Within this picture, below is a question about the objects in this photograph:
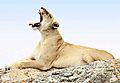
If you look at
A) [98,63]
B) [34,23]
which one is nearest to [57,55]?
[34,23]

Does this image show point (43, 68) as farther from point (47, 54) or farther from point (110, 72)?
point (110, 72)

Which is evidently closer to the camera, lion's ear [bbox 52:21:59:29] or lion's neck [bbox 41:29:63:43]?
lion's ear [bbox 52:21:59:29]

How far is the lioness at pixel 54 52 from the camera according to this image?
14836mm

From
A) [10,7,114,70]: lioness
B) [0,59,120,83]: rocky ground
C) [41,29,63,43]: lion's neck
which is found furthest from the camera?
[41,29,63,43]: lion's neck

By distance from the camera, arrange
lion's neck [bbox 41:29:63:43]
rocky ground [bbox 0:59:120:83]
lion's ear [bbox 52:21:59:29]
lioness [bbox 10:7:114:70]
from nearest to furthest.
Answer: rocky ground [bbox 0:59:120:83], lioness [bbox 10:7:114:70], lion's ear [bbox 52:21:59:29], lion's neck [bbox 41:29:63:43]

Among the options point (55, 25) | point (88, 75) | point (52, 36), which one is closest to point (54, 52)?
point (52, 36)

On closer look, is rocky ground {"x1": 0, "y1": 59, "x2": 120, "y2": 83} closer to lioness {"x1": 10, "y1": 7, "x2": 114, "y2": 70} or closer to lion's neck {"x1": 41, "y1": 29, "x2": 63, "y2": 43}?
lioness {"x1": 10, "y1": 7, "x2": 114, "y2": 70}

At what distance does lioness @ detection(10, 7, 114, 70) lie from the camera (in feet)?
48.7

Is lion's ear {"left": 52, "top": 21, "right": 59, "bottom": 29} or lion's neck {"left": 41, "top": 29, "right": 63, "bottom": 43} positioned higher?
lion's ear {"left": 52, "top": 21, "right": 59, "bottom": 29}

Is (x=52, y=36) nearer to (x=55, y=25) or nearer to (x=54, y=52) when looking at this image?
(x=55, y=25)

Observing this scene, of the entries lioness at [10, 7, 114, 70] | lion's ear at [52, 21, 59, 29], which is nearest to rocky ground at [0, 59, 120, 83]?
lioness at [10, 7, 114, 70]

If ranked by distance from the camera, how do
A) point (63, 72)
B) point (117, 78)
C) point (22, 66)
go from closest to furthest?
1. point (117, 78)
2. point (63, 72)
3. point (22, 66)

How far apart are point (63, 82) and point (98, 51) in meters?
9.31

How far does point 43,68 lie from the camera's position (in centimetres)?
1460
